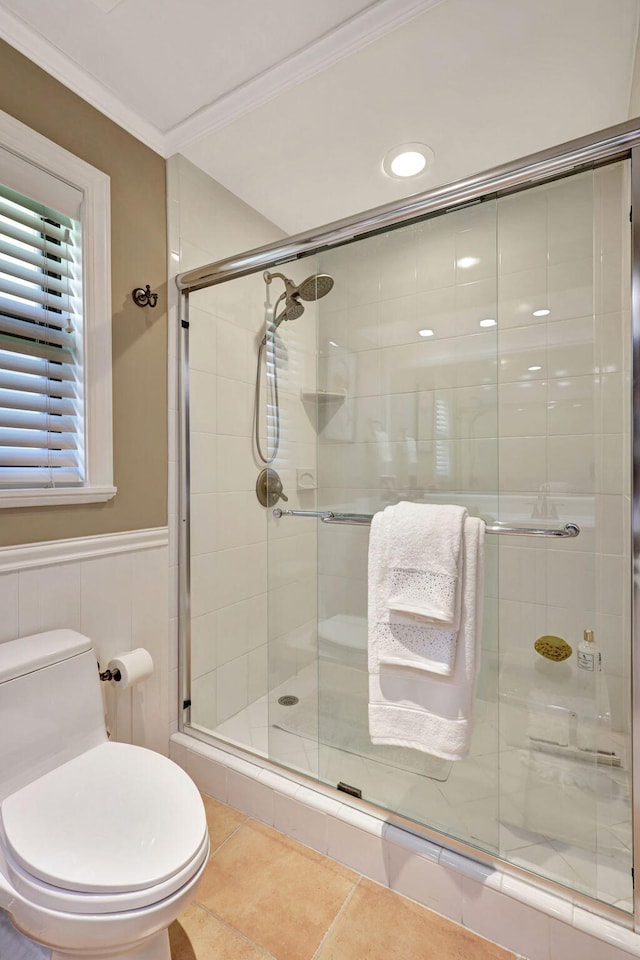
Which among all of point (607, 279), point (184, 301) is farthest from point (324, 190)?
point (607, 279)

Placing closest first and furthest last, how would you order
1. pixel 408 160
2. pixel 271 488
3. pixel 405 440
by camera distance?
pixel 405 440 → pixel 271 488 → pixel 408 160

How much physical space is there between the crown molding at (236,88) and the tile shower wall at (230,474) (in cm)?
13

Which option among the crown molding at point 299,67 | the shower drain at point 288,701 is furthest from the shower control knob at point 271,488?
the crown molding at point 299,67

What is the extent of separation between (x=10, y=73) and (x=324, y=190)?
45.6 inches

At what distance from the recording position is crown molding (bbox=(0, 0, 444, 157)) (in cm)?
127

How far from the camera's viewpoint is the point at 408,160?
186 cm

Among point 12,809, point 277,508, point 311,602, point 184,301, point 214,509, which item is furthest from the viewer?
point 214,509

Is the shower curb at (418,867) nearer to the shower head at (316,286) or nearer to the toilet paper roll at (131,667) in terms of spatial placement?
the toilet paper roll at (131,667)

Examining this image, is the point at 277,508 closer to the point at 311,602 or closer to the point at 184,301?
the point at 311,602

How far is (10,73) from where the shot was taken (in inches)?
50.9

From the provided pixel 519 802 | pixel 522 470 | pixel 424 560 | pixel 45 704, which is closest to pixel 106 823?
pixel 45 704

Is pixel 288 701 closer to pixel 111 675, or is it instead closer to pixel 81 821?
pixel 111 675

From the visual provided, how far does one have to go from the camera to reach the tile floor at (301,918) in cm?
115

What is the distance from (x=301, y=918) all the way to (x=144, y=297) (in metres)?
1.90
